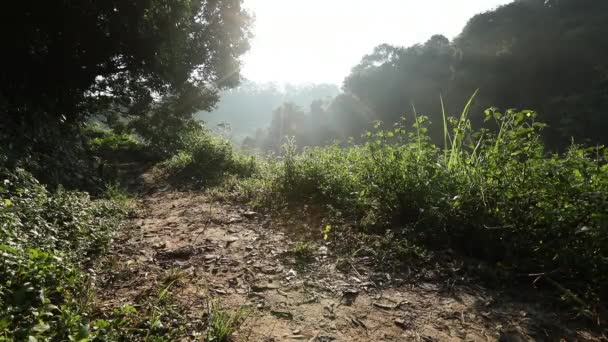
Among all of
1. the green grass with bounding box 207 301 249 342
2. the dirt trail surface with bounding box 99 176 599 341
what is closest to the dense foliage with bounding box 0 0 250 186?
the dirt trail surface with bounding box 99 176 599 341

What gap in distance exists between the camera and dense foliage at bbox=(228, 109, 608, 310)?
2.63 metres

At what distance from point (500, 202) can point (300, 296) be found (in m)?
2.10

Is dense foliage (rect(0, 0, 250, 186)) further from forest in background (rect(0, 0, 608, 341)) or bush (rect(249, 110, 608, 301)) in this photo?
bush (rect(249, 110, 608, 301))

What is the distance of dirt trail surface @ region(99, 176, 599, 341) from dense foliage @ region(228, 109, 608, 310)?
543mm

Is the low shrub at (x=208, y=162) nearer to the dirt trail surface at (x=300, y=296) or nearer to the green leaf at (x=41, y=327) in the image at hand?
the dirt trail surface at (x=300, y=296)

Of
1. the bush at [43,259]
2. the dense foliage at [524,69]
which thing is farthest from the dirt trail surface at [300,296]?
the dense foliage at [524,69]

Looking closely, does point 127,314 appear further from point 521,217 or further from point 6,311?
point 521,217

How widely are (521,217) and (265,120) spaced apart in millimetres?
92780

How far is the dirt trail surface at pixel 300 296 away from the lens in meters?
2.31

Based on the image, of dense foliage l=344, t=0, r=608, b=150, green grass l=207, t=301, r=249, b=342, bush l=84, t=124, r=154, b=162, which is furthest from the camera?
dense foliage l=344, t=0, r=608, b=150

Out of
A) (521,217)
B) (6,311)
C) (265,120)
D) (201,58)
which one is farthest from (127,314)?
(265,120)

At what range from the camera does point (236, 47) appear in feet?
44.6

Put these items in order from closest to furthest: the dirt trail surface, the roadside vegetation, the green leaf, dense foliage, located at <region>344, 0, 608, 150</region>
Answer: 1. the green leaf
2. the dirt trail surface
3. the roadside vegetation
4. dense foliage, located at <region>344, 0, 608, 150</region>

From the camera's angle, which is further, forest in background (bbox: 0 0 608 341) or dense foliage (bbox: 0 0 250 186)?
dense foliage (bbox: 0 0 250 186)
